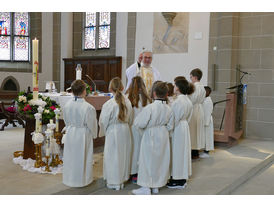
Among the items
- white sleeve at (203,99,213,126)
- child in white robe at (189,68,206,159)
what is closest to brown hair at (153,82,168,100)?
child in white robe at (189,68,206,159)

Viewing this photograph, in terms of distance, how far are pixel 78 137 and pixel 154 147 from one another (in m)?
0.95

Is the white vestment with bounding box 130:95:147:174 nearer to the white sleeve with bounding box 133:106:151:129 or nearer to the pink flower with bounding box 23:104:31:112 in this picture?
the white sleeve with bounding box 133:106:151:129

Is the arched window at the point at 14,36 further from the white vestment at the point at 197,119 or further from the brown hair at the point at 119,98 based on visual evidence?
the brown hair at the point at 119,98

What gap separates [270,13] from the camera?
8422mm

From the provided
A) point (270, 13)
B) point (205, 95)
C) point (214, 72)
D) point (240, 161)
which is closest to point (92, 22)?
point (214, 72)

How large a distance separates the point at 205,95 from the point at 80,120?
302 centimetres

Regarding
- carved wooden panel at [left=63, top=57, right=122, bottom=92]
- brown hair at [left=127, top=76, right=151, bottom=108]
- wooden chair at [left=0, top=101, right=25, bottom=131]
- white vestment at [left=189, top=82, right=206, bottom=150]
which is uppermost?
carved wooden panel at [left=63, top=57, right=122, bottom=92]

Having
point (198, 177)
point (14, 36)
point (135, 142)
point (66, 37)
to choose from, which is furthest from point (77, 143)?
point (14, 36)

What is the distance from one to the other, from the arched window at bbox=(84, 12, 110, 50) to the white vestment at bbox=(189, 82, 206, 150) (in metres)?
6.68

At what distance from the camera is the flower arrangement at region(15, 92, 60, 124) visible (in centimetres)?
506

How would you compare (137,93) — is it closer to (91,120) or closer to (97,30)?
(91,120)

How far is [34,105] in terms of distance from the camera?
5.08 metres

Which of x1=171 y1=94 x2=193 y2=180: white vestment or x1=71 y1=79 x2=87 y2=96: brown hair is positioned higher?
x1=71 y1=79 x2=87 y2=96: brown hair

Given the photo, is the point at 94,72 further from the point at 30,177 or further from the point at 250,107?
the point at 30,177
